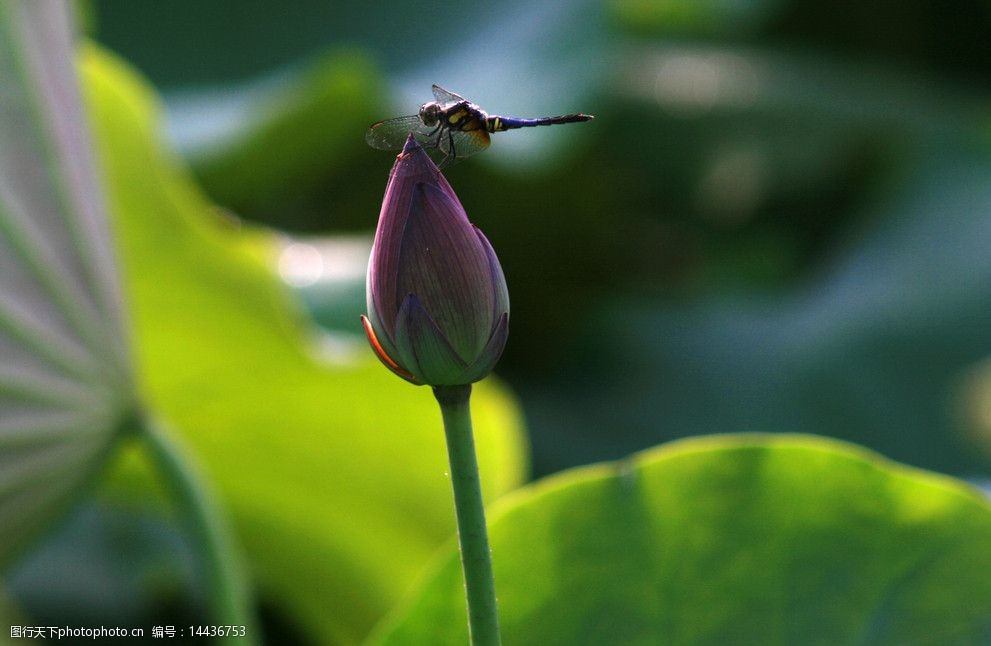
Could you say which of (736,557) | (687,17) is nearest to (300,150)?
(687,17)

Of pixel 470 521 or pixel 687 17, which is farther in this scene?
pixel 687 17

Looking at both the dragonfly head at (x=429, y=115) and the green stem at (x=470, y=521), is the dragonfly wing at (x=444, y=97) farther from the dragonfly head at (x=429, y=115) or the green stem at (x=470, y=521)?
the green stem at (x=470, y=521)

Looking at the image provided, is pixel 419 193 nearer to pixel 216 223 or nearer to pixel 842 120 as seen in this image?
pixel 216 223

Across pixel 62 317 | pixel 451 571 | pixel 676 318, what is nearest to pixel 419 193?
pixel 451 571

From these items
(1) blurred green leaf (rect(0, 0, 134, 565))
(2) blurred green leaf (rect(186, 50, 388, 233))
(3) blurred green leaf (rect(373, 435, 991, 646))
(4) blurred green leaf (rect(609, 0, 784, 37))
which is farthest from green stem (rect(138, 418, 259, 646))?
(4) blurred green leaf (rect(609, 0, 784, 37))

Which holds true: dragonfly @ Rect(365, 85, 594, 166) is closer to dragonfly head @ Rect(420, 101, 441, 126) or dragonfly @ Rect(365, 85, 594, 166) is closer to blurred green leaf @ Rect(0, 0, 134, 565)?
dragonfly head @ Rect(420, 101, 441, 126)

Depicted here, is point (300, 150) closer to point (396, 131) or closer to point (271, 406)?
point (271, 406)
